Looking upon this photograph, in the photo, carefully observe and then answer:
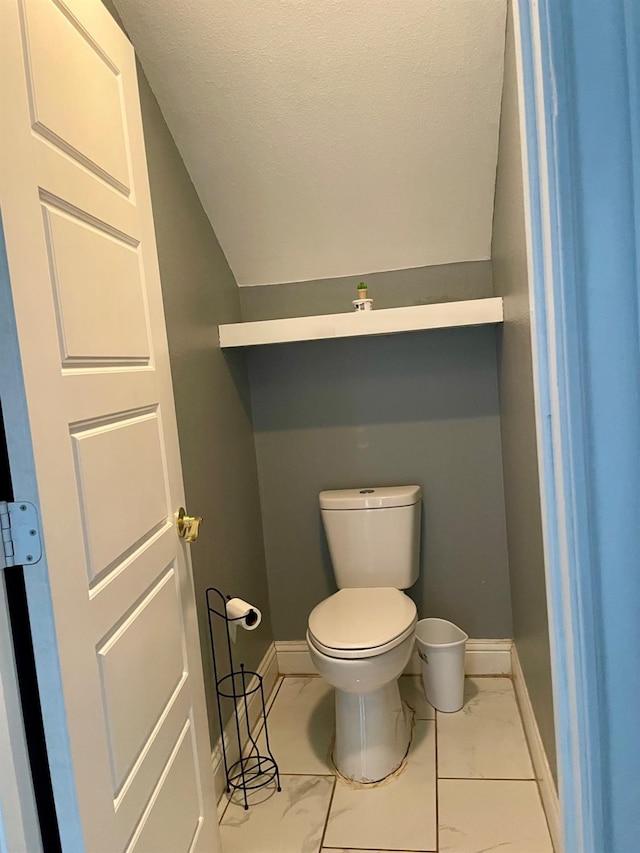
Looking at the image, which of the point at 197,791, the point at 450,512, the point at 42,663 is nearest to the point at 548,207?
the point at 42,663

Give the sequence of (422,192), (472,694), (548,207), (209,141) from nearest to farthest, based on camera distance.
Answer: (548,207) < (209,141) < (422,192) < (472,694)

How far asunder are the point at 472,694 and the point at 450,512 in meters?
0.67

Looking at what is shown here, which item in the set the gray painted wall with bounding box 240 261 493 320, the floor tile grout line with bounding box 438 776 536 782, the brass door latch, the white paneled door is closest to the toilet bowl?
the floor tile grout line with bounding box 438 776 536 782

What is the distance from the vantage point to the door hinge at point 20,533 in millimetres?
888

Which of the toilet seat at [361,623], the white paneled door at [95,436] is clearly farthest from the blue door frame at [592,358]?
the toilet seat at [361,623]

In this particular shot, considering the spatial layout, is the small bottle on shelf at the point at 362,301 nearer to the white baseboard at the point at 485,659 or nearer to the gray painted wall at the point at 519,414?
the gray painted wall at the point at 519,414

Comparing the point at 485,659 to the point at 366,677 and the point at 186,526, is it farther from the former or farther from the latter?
the point at 186,526

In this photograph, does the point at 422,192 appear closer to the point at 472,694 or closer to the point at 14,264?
the point at 14,264

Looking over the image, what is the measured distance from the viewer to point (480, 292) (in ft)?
7.80

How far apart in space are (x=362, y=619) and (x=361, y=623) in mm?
34

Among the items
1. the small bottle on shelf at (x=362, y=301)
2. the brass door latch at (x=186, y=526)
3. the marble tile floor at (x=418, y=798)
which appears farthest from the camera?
the small bottle on shelf at (x=362, y=301)

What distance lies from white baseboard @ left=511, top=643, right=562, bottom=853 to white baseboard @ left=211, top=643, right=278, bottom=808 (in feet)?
2.98

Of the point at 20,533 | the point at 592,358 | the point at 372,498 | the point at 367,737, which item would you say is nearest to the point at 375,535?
the point at 372,498

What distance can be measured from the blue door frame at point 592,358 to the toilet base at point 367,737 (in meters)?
1.37
